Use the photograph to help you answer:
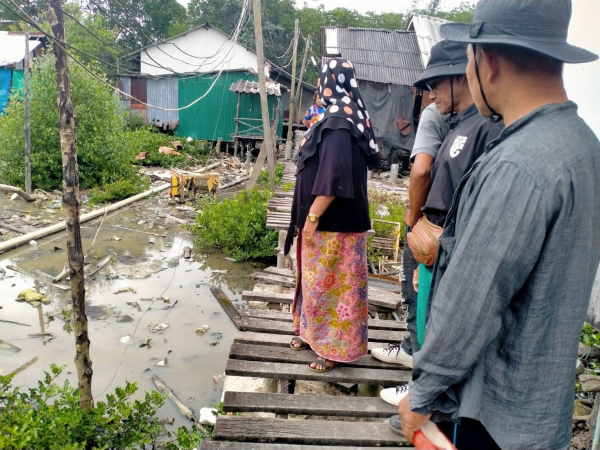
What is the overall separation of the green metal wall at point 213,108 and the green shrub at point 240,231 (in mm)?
12869

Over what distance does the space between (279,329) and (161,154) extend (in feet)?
48.6

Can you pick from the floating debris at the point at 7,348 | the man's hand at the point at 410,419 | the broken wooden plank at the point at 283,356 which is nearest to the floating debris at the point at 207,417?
the broken wooden plank at the point at 283,356

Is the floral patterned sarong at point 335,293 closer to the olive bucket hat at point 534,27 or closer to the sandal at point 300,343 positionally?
the sandal at point 300,343

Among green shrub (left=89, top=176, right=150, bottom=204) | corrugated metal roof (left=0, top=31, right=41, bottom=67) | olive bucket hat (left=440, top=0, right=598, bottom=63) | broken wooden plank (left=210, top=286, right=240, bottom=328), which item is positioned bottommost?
broken wooden plank (left=210, top=286, right=240, bottom=328)

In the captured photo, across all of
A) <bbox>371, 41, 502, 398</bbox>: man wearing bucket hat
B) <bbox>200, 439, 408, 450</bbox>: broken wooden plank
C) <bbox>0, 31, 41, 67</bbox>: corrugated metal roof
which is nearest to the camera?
<bbox>371, 41, 502, 398</bbox>: man wearing bucket hat

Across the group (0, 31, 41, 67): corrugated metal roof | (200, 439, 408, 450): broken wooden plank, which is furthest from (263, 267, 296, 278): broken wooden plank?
(0, 31, 41, 67): corrugated metal roof

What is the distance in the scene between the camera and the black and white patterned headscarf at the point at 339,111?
2689 millimetres

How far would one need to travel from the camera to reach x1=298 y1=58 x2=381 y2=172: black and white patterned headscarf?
8.82ft

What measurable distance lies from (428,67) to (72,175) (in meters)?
2.28

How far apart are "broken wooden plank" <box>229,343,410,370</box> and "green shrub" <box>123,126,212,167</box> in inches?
512

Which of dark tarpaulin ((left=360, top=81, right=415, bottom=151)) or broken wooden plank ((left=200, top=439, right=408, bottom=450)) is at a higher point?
dark tarpaulin ((left=360, top=81, right=415, bottom=151))

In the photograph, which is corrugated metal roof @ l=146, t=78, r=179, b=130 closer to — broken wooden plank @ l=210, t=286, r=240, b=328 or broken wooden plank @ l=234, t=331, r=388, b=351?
broken wooden plank @ l=210, t=286, r=240, b=328

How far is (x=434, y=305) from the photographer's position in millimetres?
1221

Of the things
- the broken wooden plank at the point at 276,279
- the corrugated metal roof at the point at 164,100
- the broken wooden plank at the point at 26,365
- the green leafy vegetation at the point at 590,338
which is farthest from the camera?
the corrugated metal roof at the point at 164,100
